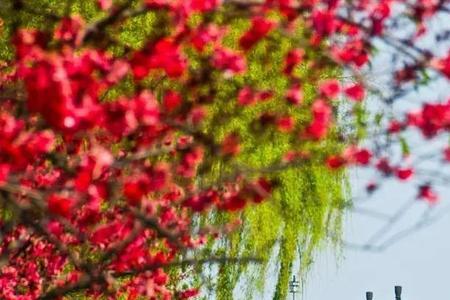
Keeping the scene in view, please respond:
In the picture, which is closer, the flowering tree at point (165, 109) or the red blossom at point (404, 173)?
the flowering tree at point (165, 109)

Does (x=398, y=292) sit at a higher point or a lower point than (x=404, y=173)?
higher

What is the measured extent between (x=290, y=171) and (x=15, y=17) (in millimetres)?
3619

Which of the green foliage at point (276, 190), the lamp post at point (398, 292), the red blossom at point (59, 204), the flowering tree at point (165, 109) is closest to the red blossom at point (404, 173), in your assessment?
the flowering tree at point (165, 109)

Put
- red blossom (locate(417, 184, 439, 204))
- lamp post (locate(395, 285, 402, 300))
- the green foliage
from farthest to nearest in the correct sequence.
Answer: lamp post (locate(395, 285, 402, 300))
the green foliage
red blossom (locate(417, 184, 439, 204))

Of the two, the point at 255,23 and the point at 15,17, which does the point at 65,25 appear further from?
the point at 15,17

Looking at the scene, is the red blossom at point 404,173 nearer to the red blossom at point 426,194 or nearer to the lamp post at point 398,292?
the red blossom at point 426,194

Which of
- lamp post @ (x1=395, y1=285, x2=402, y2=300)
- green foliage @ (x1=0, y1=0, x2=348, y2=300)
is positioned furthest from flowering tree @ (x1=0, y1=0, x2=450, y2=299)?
lamp post @ (x1=395, y1=285, x2=402, y2=300)

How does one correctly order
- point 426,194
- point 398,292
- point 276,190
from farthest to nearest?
point 398,292
point 276,190
point 426,194

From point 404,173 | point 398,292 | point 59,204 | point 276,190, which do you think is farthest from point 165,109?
point 398,292

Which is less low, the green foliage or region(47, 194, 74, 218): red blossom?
the green foliage

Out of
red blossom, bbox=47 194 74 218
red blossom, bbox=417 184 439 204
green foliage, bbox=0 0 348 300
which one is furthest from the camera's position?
green foliage, bbox=0 0 348 300

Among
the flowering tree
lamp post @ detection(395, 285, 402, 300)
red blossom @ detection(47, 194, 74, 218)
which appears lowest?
red blossom @ detection(47, 194, 74, 218)

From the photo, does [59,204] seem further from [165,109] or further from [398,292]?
[398,292]

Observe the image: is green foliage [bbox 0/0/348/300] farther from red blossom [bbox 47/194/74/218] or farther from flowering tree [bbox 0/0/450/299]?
red blossom [bbox 47/194/74/218]
